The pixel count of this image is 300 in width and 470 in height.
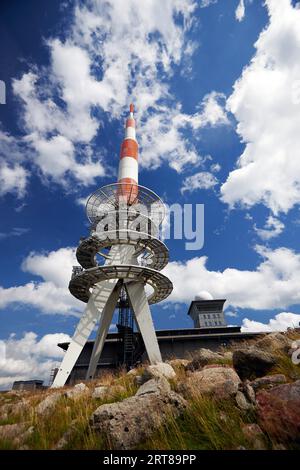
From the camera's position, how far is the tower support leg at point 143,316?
86.3 feet

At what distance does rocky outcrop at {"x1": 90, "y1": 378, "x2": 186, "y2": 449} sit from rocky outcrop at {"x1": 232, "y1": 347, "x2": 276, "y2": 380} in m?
2.28

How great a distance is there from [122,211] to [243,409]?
1058 inches

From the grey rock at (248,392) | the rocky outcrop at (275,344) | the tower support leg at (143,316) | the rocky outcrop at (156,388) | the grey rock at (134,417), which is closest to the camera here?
the grey rock at (134,417)

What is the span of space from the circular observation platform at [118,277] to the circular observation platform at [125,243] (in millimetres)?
2987

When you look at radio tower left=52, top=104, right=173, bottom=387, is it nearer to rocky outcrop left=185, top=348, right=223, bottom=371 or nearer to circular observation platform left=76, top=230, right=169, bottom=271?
circular observation platform left=76, top=230, right=169, bottom=271

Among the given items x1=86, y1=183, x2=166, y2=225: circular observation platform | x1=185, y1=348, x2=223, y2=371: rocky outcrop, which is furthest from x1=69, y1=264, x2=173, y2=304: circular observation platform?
x1=185, y1=348, x2=223, y2=371: rocky outcrop

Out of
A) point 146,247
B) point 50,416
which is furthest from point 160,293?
point 50,416

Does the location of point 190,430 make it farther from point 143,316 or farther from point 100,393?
point 143,316

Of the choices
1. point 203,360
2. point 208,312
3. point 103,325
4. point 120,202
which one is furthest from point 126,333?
point 208,312

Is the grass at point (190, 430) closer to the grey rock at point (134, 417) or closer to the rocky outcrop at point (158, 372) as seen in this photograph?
the grey rock at point (134, 417)

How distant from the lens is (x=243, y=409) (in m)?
4.87

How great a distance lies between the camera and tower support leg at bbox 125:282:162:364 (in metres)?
26.3

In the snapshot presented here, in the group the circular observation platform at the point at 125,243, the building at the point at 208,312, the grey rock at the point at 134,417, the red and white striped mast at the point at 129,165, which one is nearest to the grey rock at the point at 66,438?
the grey rock at the point at 134,417
